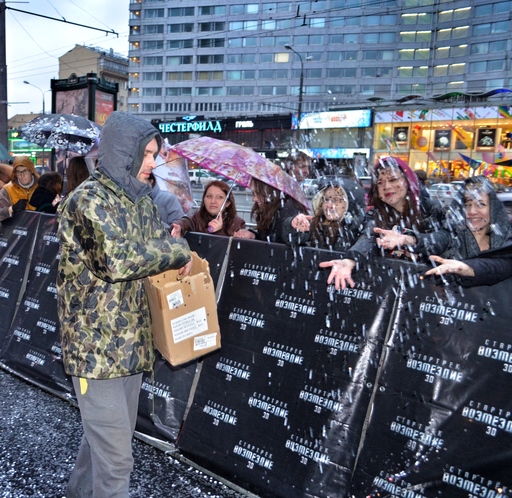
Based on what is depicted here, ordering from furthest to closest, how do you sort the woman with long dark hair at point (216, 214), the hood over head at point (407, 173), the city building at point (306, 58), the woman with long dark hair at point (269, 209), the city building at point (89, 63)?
the city building at point (89, 63), the city building at point (306, 58), the woman with long dark hair at point (216, 214), the woman with long dark hair at point (269, 209), the hood over head at point (407, 173)

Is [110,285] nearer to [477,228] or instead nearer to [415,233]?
[415,233]

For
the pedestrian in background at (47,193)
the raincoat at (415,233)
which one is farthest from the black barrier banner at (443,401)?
the pedestrian in background at (47,193)

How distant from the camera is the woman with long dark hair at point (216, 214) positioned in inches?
188

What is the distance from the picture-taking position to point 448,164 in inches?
1845

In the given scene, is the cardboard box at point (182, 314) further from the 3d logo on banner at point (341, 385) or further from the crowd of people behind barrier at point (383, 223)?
the crowd of people behind barrier at point (383, 223)

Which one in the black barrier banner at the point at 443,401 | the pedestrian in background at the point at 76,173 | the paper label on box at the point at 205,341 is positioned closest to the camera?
the black barrier banner at the point at 443,401

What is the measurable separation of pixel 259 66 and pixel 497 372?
83121 mm

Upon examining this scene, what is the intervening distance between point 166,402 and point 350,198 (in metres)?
2.04

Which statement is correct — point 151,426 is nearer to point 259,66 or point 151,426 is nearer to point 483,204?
point 483,204

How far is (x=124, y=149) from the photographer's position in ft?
8.13

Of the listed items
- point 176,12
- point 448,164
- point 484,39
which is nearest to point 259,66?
point 176,12

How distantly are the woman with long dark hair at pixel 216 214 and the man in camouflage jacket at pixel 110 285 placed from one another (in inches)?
81.9

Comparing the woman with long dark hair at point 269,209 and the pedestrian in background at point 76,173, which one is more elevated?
the pedestrian in background at point 76,173

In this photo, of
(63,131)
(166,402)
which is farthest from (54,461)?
(63,131)
